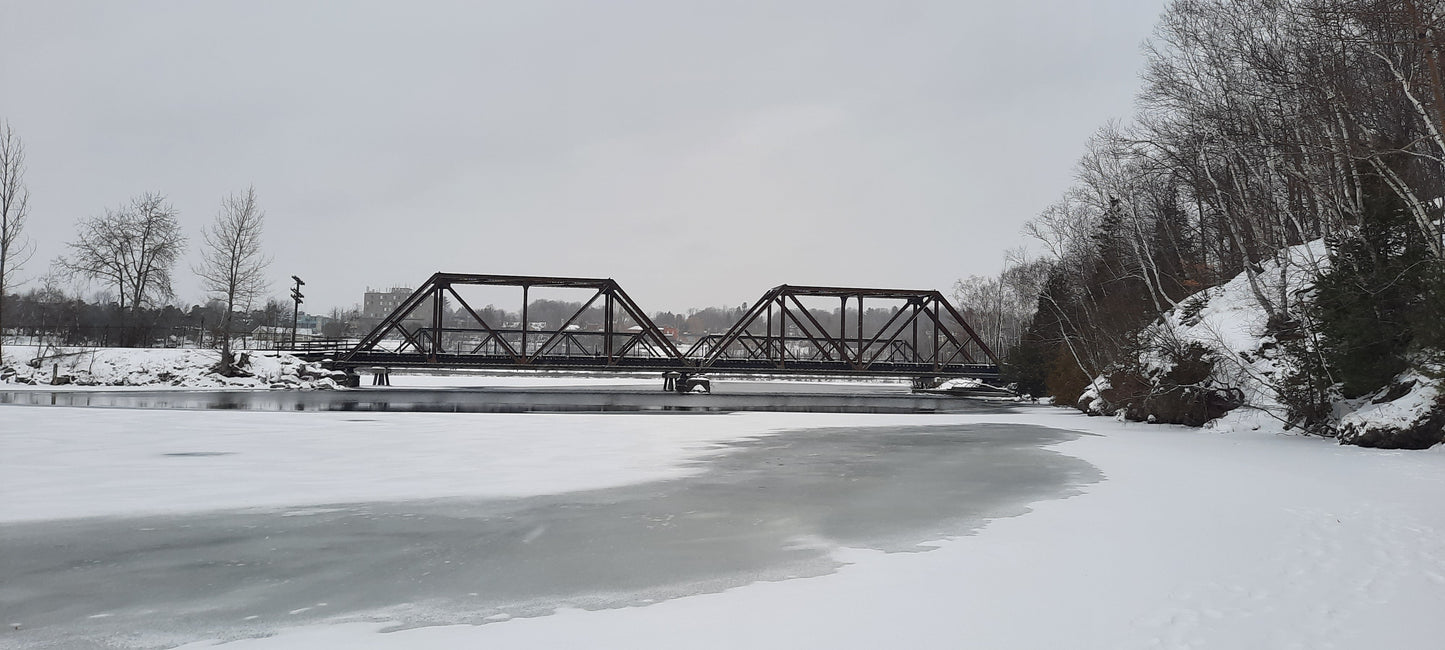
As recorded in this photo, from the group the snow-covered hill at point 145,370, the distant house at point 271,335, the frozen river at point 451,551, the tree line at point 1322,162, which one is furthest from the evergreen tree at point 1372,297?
the distant house at point 271,335

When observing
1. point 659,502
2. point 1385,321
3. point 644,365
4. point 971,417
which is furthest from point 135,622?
point 644,365

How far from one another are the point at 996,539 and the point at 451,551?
5.48 meters

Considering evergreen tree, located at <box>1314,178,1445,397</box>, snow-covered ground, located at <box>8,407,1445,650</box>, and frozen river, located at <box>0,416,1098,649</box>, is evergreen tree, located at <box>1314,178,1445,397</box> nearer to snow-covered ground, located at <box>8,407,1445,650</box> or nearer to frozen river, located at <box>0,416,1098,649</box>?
snow-covered ground, located at <box>8,407,1445,650</box>

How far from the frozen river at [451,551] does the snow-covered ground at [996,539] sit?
1.54ft

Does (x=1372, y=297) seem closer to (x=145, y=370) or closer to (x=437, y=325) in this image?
(x=437, y=325)

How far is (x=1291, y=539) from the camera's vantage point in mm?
8242

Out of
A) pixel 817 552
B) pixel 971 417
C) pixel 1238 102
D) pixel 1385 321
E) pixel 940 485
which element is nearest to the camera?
pixel 817 552

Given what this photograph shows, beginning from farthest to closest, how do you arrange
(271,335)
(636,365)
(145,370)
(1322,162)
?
(271,335) → (636,365) → (145,370) → (1322,162)

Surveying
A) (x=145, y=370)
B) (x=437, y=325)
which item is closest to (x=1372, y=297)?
(x=437, y=325)

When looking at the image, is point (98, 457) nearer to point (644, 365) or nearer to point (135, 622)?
point (135, 622)

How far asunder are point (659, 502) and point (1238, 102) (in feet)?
86.3

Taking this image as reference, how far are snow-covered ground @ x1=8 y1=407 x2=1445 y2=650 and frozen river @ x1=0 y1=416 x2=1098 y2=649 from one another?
47 cm

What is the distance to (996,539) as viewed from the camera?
328 inches

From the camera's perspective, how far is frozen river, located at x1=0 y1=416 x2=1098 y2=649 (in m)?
5.70
